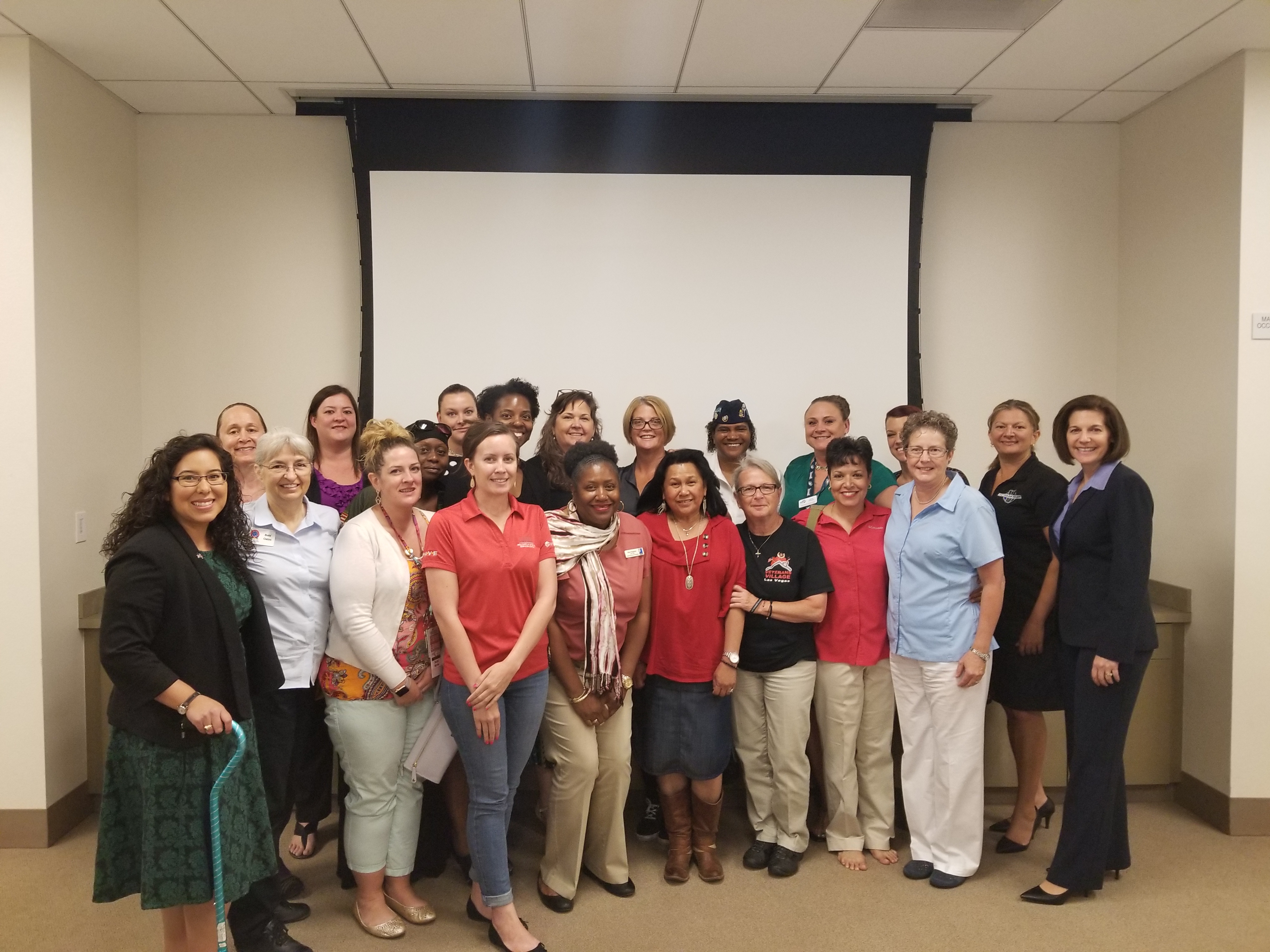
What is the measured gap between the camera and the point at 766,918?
3.03 metres

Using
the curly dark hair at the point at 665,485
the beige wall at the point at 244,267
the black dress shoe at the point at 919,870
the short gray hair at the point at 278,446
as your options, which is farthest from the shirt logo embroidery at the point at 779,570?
the beige wall at the point at 244,267

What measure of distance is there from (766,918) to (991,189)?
377 cm

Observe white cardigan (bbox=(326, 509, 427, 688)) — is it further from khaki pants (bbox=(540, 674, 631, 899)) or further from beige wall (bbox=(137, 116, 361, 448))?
beige wall (bbox=(137, 116, 361, 448))

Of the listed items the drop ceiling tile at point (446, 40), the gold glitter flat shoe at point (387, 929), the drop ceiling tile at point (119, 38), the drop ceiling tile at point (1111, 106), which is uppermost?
the drop ceiling tile at point (1111, 106)

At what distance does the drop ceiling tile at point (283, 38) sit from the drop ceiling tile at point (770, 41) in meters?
1.44

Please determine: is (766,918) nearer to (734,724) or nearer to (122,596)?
(734,724)

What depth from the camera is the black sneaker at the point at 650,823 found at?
143 inches

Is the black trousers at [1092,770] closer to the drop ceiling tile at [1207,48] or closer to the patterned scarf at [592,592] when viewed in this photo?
the patterned scarf at [592,592]

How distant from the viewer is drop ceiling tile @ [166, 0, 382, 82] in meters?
3.43

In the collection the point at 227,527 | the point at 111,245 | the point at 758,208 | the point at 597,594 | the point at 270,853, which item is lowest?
the point at 270,853

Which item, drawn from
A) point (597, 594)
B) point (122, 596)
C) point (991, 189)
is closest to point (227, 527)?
point (122, 596)

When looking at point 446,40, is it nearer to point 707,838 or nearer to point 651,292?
point 651,292

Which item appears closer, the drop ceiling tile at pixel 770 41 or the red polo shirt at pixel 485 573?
the red polo shirt at pixel 485 573

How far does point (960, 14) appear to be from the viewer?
3.52 metres
